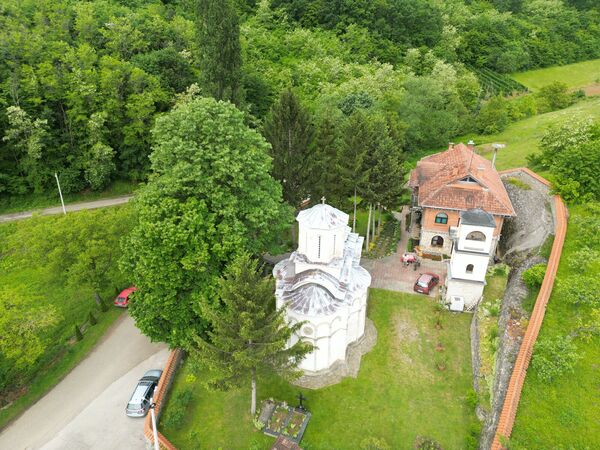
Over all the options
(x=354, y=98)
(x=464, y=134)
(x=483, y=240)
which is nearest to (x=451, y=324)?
(x=483, y=240)

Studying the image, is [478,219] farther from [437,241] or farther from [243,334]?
[243,334]

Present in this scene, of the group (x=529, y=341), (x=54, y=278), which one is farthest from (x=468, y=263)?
(x=54, y=278)

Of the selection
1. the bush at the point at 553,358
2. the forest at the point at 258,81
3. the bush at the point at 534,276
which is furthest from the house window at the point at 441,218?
the bush at the point at 553,358

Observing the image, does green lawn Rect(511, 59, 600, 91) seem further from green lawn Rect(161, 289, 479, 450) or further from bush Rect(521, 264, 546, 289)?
green lawn Rect(161, 289, 479, 450)

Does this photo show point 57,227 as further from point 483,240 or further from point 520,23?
point 520,23

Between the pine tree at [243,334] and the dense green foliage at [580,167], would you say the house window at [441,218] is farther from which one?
the pine tree at [243,334]
